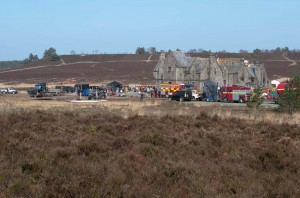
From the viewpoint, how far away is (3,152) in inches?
524

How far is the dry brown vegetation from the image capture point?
9844 mm

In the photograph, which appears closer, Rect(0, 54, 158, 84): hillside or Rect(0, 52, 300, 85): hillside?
Rect(0, 52, 300, 85): hillside

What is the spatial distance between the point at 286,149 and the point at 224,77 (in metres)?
63.4

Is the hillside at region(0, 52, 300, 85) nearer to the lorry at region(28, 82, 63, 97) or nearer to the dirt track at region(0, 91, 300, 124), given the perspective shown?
the lorry at region(28, 82, 63, 97)

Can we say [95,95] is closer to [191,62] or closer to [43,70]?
[191,62]

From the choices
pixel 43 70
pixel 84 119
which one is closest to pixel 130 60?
pixel 43 70

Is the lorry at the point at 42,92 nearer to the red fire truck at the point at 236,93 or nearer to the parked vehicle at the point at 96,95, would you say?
the parked vehicle at the point at 96,95

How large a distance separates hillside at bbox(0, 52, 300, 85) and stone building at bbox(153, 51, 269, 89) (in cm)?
3726

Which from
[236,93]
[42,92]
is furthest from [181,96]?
[42,92]

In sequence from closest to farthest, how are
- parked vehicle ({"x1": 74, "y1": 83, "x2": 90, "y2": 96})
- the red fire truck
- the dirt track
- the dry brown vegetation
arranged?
the dry brown vegetation → the dirt track → the red fire truck → parked vehicle ({"x1": 74, "y1": 83, "x2": 90, "y2": 96})

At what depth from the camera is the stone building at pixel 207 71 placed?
77.3 m

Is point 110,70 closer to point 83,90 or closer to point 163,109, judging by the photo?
point 83,90

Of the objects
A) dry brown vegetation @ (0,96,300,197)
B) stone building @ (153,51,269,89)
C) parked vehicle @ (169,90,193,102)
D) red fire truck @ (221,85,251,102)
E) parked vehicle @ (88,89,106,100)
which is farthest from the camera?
stone building @ (153,51,269,89)

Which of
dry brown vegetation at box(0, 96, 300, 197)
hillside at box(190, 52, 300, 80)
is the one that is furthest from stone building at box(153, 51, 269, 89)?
dry brown vegetation at box(0, 96, 300, 197)
